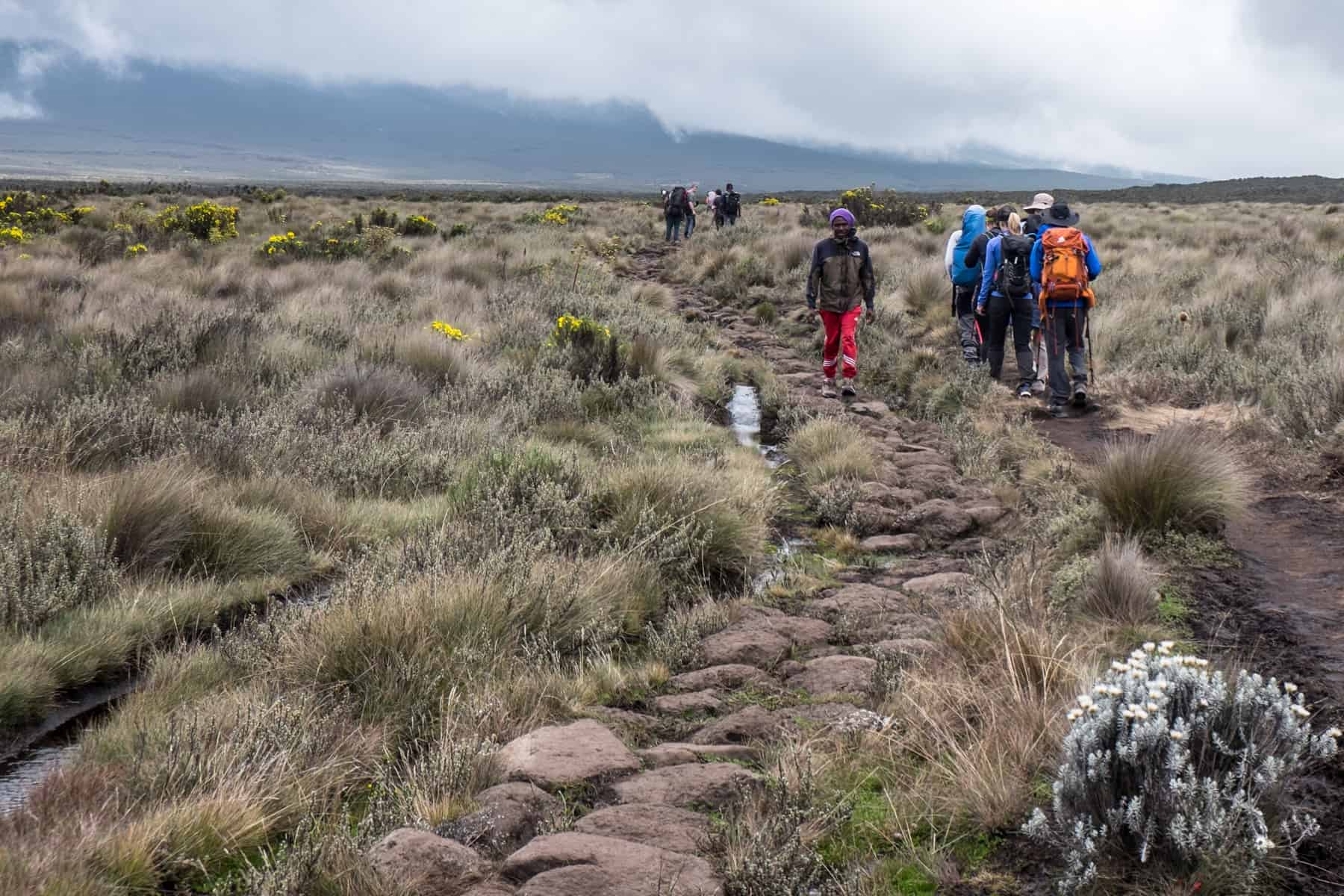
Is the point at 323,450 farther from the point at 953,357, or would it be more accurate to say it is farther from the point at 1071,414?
the point at 953,357

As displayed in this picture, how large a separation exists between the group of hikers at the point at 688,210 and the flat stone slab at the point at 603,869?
80.8 feet

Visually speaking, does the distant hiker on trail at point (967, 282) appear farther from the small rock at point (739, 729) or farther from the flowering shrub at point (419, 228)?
the flowering shrub at point (419, 228)

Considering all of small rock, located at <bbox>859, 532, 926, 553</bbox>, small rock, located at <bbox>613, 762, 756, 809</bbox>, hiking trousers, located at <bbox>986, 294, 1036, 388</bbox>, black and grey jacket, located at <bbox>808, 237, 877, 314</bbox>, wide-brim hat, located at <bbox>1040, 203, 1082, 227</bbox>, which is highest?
wide-brim hat, located at <bbox>1040, 203, 1082, 227</bbox>

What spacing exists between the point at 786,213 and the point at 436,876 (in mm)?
33343

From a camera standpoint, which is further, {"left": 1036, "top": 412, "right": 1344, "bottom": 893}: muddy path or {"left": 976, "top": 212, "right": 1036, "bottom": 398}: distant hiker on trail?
{"left": 976, "top": 212, "right": 1036, "bottom": 398}: distant hiker on trail

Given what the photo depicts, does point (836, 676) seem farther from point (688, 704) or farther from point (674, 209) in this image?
point (674, 209)

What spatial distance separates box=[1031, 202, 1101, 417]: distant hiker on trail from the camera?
29.0 feet

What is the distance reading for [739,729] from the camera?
3371mm

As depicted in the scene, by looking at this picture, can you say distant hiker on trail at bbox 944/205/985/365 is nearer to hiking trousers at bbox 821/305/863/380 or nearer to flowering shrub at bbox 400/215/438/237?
hiking trousers at bbox 821/305/863/380

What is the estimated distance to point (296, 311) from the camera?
36.3 ft

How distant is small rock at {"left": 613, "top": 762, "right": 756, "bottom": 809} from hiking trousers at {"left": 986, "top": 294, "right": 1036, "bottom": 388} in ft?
25.5

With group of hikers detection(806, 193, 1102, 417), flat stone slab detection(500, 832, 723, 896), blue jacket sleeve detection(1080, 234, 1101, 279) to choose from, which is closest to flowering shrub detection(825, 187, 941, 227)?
group of hikers detection(806, 193, 1102, 417)

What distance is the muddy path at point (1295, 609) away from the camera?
2.62 metres

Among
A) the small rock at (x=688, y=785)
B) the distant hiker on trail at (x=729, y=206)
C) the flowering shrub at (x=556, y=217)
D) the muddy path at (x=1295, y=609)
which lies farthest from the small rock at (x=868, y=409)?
the flowering shrub at (x=556, y=217)
